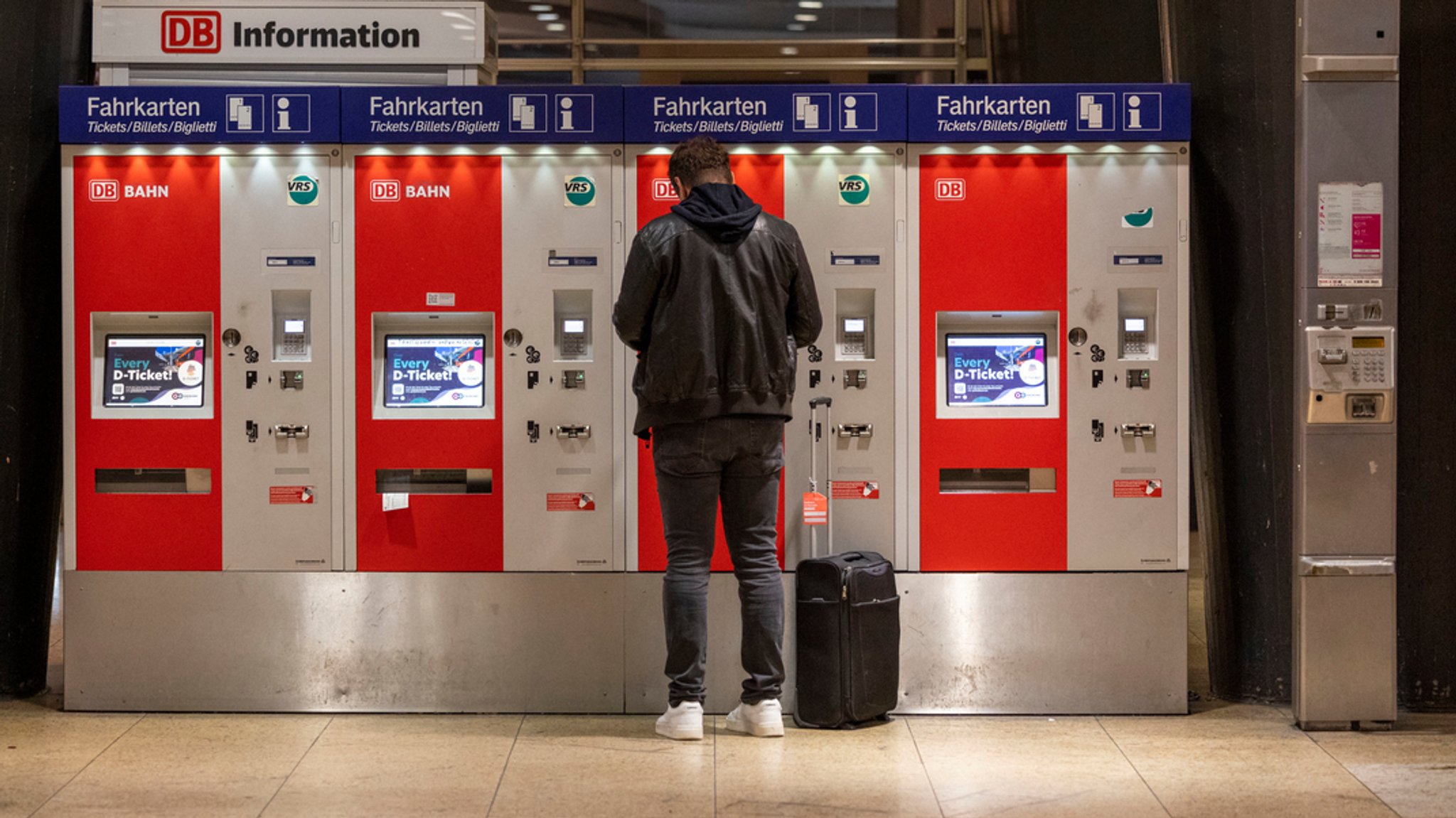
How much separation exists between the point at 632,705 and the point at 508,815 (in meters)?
1.15

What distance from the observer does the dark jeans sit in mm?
4164

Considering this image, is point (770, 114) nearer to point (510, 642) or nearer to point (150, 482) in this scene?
point (510, 642)

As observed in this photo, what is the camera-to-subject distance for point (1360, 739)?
430 centimetres

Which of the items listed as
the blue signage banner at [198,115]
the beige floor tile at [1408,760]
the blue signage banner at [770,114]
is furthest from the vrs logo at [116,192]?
the beige floor tile at [1408,760]

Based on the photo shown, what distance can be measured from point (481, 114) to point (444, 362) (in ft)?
2.85

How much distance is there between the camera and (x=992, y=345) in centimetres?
466

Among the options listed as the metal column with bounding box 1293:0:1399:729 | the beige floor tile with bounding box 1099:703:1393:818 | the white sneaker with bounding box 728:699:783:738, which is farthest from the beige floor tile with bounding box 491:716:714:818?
the metal column with bounding box 1293:0:1399:729

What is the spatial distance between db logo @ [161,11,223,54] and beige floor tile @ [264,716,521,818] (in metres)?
2.43

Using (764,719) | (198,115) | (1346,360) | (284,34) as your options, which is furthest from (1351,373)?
(198,115)

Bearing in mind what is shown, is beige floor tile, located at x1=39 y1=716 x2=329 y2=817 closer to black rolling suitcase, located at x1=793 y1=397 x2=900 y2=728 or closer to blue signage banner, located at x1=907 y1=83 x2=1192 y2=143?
black rolling suitcase, located at x1=793 y1=397 x2=900 y2=728

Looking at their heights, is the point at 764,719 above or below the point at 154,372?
below

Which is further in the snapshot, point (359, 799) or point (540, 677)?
point (540, 677)

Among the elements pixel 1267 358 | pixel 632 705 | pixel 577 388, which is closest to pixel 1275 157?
pixel 1267 358

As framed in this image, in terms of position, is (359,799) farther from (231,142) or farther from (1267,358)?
(1267,358)
